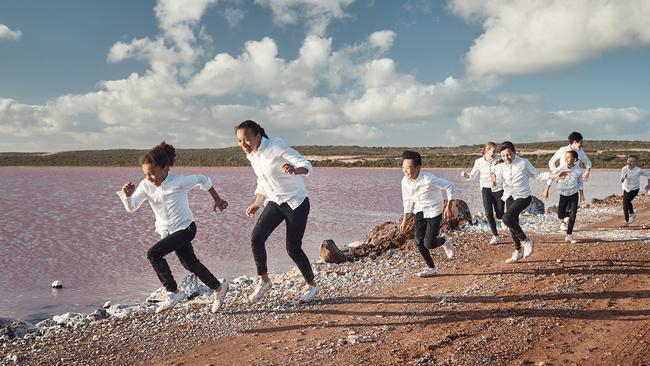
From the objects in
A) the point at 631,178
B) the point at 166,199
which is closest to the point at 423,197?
the point at 166,199

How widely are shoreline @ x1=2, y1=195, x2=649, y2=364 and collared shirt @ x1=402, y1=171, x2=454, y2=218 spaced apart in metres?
1.28

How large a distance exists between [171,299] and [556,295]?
5.01 m

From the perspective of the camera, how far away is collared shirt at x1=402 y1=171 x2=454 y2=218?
26.2 feet

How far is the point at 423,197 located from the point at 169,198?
149 inches

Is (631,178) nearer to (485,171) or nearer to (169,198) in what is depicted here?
(485,171)

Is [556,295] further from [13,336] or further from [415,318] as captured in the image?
[13,336]

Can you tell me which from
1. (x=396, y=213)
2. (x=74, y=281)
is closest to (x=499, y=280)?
(x=74, y=281)

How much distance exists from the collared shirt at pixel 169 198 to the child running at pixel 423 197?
120 inches

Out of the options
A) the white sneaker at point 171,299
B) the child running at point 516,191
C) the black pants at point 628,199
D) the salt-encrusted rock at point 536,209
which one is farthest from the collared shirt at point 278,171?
the salt-encrusted rock at point 536,209

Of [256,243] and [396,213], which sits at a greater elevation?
[256,243]

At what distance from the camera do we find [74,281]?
11.9m

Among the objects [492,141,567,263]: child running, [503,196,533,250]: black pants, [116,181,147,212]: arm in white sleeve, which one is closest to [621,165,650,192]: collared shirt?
[492,141,567,263]: child running

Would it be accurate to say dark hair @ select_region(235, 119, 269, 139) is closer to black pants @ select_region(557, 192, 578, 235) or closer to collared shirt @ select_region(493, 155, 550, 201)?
collared shirt @ select_region(493, 155, 550, 201)

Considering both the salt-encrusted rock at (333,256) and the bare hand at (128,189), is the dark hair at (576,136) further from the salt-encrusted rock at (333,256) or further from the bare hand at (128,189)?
the bare hand at (128,189)
